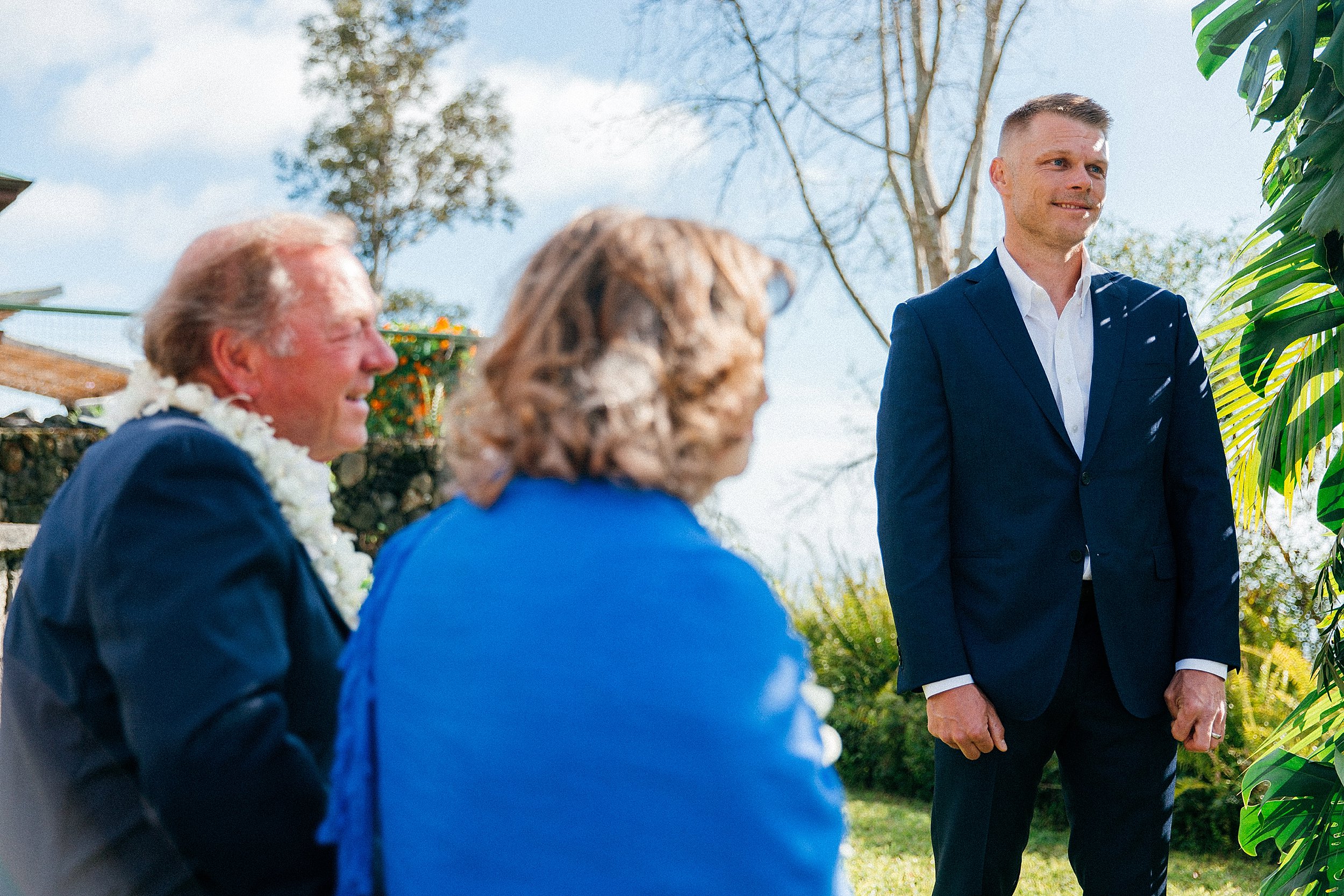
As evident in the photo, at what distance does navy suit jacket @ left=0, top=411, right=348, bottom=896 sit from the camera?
3.96ft

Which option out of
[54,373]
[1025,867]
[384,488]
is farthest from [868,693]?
[54,373]

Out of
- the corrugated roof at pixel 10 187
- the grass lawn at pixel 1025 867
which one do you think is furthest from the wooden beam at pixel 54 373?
the grass lawn at pixel 1025 867

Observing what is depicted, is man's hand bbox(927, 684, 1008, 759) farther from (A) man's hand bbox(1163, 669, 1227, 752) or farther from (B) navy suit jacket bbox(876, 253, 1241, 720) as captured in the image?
(A) man's hand bbox(1163, 669, 1227, 752)

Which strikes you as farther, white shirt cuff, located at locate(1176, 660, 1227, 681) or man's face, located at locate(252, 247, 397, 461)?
white shirt cuff, located at locate(1176, 660, 1227, 681)

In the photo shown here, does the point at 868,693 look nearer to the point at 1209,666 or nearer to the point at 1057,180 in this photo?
the point at 1209,666

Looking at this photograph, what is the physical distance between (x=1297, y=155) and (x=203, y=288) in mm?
2138

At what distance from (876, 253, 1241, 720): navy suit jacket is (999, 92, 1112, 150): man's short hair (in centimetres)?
40

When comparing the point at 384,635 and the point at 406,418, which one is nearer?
the point at 384,635

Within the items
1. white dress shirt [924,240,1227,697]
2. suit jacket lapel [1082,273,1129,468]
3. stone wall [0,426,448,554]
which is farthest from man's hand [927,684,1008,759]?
stone wall [0,426,448,554]

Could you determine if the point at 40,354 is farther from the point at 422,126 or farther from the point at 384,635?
the point at 422,126

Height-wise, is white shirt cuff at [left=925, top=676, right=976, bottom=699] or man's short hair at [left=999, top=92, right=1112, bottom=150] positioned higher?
man's short hair at [left=999, top=92, right=1112, bottom=150]

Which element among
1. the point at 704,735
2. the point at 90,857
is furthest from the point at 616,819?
the point at 90,857

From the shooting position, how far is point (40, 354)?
20.8 feet

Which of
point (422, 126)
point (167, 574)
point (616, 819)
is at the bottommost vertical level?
point (616, 819)
